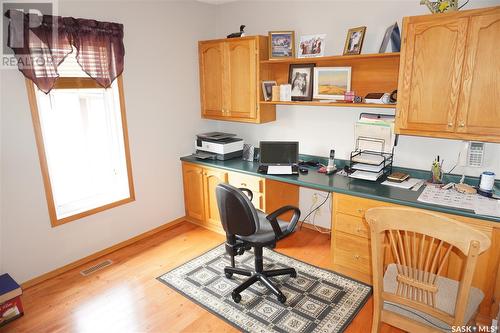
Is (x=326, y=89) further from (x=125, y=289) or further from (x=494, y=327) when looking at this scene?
(x=125, y=289)

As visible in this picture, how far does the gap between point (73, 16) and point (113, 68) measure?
49cm

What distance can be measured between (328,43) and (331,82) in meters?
0.39

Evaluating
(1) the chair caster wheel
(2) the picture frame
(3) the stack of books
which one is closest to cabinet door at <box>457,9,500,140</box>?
(2) the picture frame

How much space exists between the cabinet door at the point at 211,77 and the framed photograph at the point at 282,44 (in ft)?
1.88

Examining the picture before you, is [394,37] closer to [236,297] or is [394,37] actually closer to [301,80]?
[301,80]

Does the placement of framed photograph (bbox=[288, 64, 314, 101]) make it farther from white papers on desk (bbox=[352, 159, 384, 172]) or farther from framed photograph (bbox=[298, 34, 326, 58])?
white papers on desk (bbox=[352, 159, 384, 172])

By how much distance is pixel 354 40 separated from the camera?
2.73 metres

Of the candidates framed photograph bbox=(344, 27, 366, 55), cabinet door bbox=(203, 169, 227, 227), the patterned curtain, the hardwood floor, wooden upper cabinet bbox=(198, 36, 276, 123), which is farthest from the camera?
cabinet door bbox=(203, 169, 227, 227)

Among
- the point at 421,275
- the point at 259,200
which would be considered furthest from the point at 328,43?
the point at 421,275

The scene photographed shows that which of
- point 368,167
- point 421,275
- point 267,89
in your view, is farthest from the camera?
point 267,89

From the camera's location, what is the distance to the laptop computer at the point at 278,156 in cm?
307

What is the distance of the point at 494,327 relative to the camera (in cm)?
189

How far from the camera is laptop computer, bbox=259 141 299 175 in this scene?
307 centimetres

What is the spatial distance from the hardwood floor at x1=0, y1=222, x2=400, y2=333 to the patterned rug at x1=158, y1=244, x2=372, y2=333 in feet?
0.25
